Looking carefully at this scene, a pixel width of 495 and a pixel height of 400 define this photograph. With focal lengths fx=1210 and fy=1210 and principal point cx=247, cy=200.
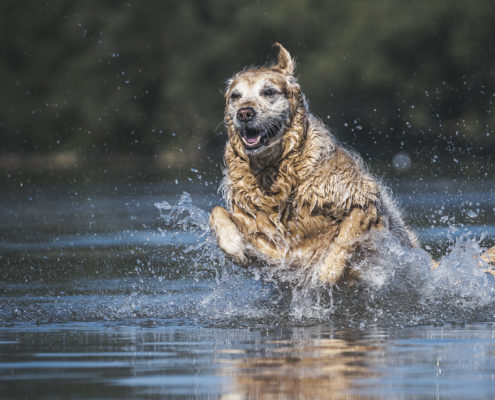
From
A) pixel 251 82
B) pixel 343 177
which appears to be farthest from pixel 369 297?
pixel 251 82

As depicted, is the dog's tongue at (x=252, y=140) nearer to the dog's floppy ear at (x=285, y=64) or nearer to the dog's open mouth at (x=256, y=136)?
the dog's open mouth at (x=256, y=136)

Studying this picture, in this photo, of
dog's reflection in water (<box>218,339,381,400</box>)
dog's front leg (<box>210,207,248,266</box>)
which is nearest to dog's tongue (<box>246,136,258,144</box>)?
dog's front leg (<box>210,207,248,266</box>)

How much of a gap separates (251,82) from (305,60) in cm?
3320

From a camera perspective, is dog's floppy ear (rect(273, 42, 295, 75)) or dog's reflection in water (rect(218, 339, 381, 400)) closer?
dog's reflection in water (rect(218, 339, 381, 400))

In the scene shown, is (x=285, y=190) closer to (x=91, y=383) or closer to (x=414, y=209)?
(x=91, y=383)

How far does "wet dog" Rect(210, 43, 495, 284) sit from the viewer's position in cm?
797

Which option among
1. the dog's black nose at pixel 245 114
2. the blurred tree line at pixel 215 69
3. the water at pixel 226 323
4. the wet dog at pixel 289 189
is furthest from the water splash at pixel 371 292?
the blurred tree line at pixel 215 69

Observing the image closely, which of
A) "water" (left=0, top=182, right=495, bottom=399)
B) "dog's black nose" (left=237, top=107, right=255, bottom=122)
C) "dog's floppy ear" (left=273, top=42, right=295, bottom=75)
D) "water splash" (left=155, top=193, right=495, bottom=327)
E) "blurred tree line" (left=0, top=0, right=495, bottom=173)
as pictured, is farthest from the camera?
"blurred tree line" (left=0, top=0, right=495, bottom=173)

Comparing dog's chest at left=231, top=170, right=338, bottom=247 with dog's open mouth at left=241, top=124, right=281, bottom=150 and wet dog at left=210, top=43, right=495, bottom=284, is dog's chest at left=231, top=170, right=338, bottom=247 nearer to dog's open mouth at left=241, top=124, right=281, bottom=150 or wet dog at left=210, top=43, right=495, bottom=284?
wet dog at left=210, top=43, right=495, bottom=284

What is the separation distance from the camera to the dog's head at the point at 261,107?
7859mm

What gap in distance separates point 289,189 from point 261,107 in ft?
2.03

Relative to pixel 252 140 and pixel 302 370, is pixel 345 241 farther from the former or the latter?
pixel 302 370

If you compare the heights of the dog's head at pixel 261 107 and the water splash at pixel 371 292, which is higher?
the dog's head at pixel 261 107

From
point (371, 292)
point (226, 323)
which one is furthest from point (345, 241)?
point (226, 323)
